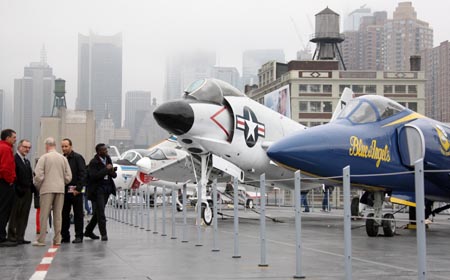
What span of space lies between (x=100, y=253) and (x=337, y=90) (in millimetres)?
104273

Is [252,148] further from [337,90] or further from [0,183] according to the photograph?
[337,90]

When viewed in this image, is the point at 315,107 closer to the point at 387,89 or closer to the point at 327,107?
the point at 327,107

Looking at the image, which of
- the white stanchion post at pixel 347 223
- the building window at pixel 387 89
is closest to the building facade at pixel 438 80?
the building window at pixel 387 89

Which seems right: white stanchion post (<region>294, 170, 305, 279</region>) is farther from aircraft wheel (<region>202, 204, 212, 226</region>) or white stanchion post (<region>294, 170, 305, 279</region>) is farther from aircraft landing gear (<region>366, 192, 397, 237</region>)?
aircraft wheel (<region>202, 204, 212, 226</region>)

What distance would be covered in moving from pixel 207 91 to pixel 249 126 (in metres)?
1.86

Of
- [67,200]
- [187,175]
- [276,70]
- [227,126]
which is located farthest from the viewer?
[276,70]

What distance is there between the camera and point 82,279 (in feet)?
24.4

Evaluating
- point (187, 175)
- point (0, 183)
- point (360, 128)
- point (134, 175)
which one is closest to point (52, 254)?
point (0, 183)

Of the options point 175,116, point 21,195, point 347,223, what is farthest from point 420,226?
point 175,116

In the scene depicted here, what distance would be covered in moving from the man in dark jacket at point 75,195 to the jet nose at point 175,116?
16.3 feet

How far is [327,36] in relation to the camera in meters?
122

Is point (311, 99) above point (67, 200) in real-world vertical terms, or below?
above

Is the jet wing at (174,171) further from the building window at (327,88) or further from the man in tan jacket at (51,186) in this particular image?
the building window at (327,88)

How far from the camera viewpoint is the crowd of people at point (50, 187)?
12.0 m
